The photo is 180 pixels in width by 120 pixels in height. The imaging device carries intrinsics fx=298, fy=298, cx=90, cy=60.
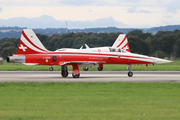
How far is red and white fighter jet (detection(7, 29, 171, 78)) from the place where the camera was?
82.1 ft

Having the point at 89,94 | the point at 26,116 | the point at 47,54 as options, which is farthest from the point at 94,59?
the point at 26,116

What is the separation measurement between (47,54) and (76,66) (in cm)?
268

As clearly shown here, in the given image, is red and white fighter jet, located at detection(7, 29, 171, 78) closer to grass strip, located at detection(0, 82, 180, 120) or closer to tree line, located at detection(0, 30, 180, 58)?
grass strip, located at detection(0, 82, 180, 120)

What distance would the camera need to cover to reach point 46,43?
113 meters

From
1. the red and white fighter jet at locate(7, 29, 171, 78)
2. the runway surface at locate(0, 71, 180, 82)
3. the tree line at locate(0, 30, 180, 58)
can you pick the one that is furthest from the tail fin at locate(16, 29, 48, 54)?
the tree line at locate(0, 30, 180, 58)

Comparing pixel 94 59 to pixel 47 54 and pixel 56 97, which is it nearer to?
pixel 47 54

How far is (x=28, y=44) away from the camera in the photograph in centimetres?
2530

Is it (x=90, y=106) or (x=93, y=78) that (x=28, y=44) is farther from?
(x=90, y=106)

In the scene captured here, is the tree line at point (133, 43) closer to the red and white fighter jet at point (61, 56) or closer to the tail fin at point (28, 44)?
the red and white fighter jet at point (61, 56)

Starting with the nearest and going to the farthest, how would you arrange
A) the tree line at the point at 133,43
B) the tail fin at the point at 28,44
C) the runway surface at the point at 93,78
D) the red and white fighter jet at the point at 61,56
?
the runway surface at the point at 93,78 → the red and white fighter jet at the point at 61,56 → the tail fin at the point at 28,44 → the tree line at the point at 133,43

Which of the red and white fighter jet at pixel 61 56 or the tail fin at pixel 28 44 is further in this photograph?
the tail fin at pixel 28 44

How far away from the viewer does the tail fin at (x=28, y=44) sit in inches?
991

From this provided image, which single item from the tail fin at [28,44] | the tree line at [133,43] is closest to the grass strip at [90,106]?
the tail fin at [28,44]

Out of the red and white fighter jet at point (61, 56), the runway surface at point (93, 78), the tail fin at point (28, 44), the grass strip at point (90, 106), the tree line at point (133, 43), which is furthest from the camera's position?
the tree line at point (133, 43)
